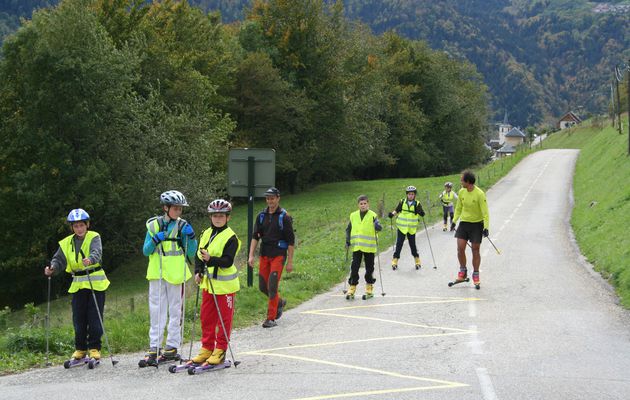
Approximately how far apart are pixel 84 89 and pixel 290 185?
91.4 feet

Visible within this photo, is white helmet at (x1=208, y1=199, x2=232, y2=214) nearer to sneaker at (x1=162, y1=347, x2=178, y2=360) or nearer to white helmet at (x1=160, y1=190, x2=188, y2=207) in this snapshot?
white helmet at (x1=160, y1=190, x2=188, y2=207)

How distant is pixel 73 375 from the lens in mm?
8414

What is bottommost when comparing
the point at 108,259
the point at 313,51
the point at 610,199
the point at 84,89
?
the point at 108,259

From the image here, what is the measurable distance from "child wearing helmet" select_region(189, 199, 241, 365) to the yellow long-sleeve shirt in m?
6.78

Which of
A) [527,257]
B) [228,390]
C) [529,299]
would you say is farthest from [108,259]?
[228,390]

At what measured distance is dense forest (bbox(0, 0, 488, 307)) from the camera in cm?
2816

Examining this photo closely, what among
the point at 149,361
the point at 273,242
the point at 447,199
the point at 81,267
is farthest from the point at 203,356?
the point at 447,199

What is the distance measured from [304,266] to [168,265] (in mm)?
9160

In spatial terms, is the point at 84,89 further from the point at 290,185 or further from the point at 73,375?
the point at 290,185

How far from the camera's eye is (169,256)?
8.76m

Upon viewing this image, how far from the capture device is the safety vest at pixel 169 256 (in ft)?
28.7

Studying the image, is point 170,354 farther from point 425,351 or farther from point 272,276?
point 425,351

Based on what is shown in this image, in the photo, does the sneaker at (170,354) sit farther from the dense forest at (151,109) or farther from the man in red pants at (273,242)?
the dense forest at (151,109)

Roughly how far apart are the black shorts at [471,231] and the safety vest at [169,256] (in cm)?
721
